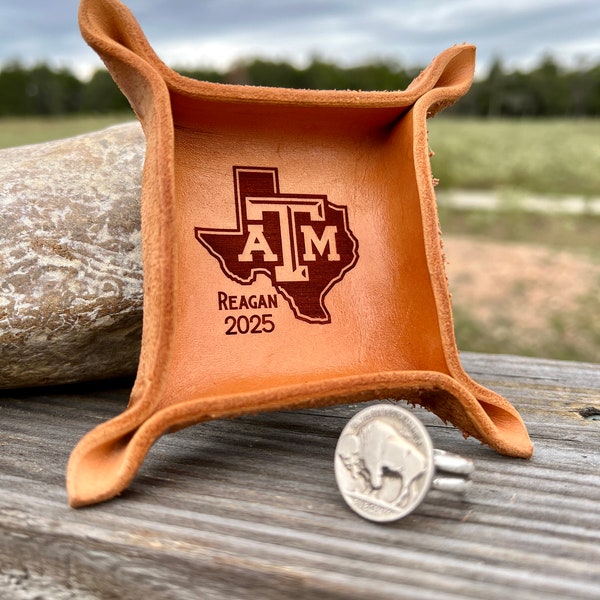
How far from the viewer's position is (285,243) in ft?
3.44

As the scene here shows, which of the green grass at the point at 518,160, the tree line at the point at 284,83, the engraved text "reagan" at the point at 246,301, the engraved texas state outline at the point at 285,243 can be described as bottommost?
the engraved text "reagan" at the point at 246,301

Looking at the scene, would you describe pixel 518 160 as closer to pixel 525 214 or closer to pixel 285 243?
pixel 525 214

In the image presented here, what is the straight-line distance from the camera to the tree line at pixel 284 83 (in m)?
12.8

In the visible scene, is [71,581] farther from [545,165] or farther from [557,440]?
[545,165]

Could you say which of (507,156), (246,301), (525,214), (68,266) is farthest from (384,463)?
(507,156)

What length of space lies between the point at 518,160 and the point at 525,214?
3391mm

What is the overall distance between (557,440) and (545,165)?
24.3 feet

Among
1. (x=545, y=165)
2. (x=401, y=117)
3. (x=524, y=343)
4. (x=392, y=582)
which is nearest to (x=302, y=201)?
(x=401, y=117)

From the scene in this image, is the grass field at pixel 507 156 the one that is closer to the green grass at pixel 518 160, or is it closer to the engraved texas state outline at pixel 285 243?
the green grass at pixel 518 160

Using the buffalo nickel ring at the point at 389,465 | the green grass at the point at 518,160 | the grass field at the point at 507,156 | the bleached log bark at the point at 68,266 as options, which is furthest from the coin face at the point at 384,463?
the green grass at the point at 518,160

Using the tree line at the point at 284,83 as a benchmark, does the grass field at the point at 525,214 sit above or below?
below

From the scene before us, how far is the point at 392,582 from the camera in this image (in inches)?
26.9

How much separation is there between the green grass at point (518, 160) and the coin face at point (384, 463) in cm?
604

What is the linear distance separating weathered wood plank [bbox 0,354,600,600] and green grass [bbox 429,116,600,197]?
5941mm
